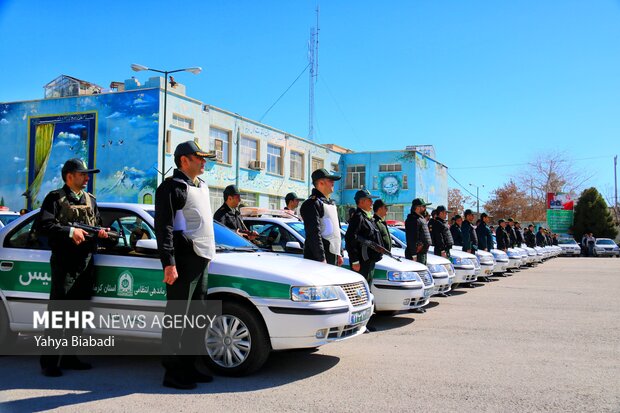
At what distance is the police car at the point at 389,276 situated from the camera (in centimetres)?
814

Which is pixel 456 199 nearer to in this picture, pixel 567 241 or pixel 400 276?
pixel 567 241

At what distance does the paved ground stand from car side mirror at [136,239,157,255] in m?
1.15

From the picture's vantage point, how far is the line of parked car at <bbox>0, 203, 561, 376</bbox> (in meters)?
5.09

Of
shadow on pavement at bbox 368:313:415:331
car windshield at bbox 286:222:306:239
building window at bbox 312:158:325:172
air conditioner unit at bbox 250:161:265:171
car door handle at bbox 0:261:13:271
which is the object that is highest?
building window at bbox 312:158:325:172

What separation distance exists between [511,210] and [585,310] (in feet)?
198

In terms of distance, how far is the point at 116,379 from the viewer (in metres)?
5.21

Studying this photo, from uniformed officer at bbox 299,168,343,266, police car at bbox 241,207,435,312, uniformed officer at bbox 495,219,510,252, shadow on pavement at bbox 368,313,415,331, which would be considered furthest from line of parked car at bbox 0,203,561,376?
uniformed officer at bbox 495,219,510,252

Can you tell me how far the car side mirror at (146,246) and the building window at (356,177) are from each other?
40311 millimetres

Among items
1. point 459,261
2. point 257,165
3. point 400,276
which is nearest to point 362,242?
point 400,276

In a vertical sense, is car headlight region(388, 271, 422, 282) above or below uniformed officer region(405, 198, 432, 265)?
below

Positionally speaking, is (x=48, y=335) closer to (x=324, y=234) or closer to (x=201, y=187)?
(x=201, y=187)

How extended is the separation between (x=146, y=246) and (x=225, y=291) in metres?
0.87

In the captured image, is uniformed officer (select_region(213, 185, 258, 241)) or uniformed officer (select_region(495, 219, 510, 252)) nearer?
uniformed officer (select_region(213, 185, 258, 241))

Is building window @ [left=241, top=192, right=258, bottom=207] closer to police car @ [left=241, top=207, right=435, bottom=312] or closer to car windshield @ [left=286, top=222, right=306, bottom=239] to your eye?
car windshield @ [left=286, top=222, right=306, bottom=239]
